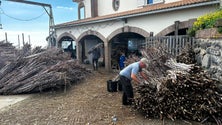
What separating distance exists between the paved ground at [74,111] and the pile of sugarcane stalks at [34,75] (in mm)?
626

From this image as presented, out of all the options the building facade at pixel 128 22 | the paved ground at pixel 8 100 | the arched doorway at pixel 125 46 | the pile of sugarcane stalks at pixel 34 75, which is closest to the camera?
the paved ground at pixel 8 100

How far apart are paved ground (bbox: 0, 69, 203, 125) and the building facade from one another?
16.6 feet

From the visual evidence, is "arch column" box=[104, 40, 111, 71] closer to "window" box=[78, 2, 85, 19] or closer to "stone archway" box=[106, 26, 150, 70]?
"stone archway" box=[106, 26, 150, 70]

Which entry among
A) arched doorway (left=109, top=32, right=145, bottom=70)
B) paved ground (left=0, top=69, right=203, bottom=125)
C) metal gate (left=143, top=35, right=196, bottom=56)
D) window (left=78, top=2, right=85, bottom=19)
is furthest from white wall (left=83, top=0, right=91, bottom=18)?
paved ground (left=0, top=69, right=203, bottom=125)

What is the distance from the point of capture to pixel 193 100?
5402 millimetres

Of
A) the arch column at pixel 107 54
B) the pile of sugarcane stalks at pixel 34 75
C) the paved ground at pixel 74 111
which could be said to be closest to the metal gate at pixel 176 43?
the paved ground at pixel 74 111

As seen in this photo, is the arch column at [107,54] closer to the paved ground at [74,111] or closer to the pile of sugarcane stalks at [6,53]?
the pile of sugarcane stalks at [6,53]

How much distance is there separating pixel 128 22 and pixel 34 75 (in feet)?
22.8

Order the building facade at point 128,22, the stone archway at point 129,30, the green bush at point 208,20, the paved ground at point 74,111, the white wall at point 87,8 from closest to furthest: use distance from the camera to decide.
Result: the paved ground at point 74,111 → the green bush at point 208,20 → the building facade at point 128,22 → the stone archway at point 129,30 → the white wall at point 87,8

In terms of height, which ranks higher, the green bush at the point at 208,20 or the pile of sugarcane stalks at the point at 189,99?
the green bush at the point at 208,20

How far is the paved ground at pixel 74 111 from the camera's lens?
230 inches

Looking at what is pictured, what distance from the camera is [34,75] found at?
10.1m

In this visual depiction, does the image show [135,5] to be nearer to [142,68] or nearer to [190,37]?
[190,37]

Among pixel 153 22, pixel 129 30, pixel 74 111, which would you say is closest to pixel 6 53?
pixel 129 30
